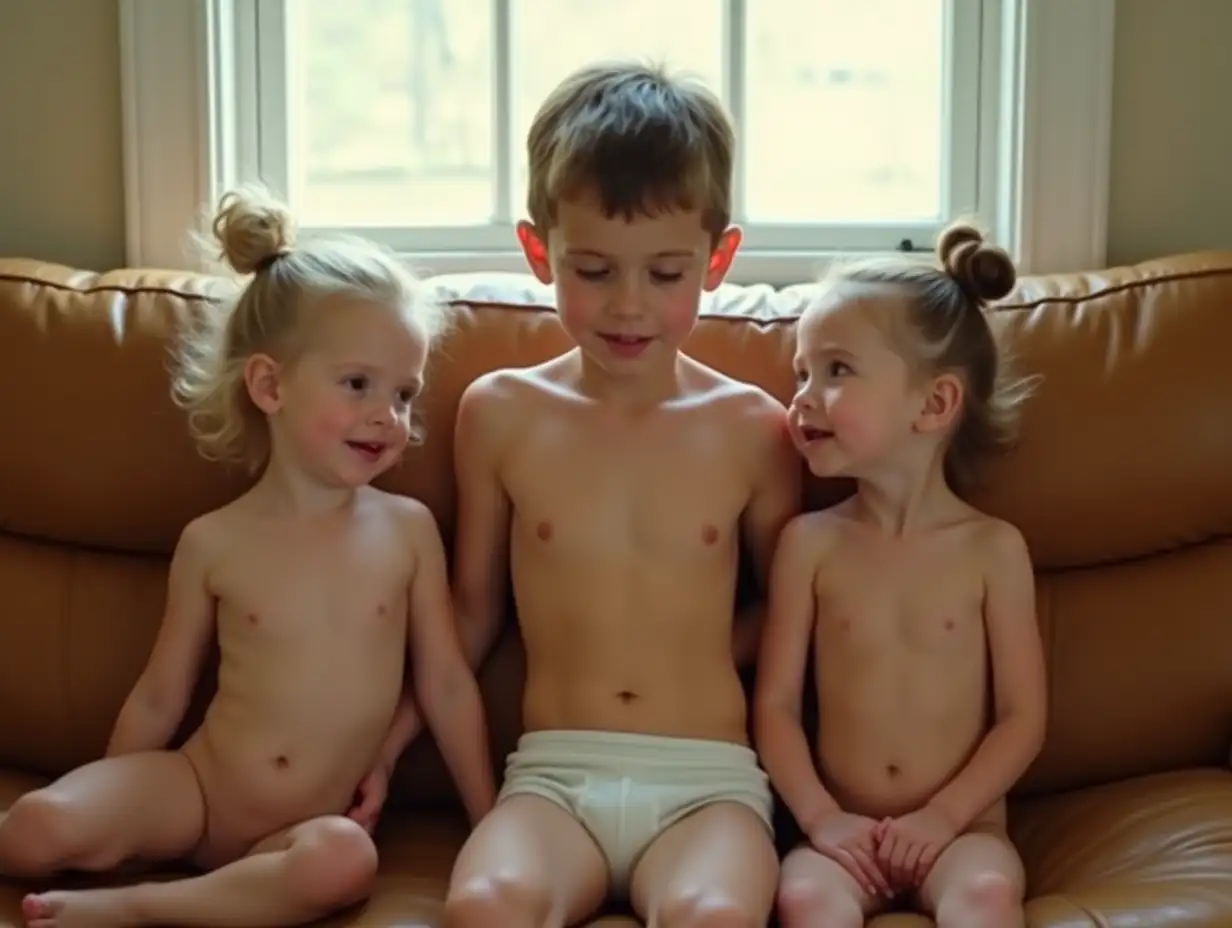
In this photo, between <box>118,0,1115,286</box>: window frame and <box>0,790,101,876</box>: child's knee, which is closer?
<box>0,790,101,876</box>: child's knee

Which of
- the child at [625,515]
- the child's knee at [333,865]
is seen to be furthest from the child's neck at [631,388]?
the child's knee at [333,865]

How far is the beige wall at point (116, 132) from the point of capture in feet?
6.57

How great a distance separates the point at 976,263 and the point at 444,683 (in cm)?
70

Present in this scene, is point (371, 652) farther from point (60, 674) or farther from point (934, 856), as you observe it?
point (934, 856)

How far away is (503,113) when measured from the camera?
2193mm

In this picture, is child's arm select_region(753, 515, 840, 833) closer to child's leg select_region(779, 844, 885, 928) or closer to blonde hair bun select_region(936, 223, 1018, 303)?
child's leg select_region(779, 844, 885, 928)

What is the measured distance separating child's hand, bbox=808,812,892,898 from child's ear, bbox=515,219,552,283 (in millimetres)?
617

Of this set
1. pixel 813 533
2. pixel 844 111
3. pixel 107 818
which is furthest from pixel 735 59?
pixel 107 818

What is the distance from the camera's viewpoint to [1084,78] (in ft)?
6.50

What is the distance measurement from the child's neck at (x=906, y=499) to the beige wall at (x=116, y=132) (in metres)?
0.59

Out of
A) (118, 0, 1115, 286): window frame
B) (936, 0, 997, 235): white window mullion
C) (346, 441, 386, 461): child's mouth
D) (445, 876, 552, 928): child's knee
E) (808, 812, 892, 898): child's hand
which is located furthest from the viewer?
(936, 0, 997, 235): white window mullion

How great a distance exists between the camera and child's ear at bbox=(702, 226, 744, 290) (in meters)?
1.62

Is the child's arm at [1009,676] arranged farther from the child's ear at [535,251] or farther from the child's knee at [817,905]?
the child's ear at [535,251]

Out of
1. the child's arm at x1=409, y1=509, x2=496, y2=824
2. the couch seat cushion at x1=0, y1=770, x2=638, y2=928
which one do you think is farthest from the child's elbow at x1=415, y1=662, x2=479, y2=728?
the couch seat cushion at x1=0, y1=770, x2=638, y2=928
